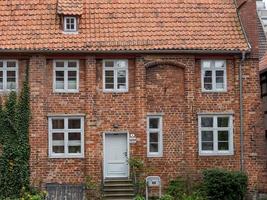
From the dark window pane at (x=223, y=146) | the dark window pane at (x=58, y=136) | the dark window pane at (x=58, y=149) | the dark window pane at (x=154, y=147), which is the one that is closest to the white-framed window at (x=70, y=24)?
the dark window pane at (x=58, y=136)

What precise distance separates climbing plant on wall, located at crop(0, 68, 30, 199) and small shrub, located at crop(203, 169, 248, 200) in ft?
25.7

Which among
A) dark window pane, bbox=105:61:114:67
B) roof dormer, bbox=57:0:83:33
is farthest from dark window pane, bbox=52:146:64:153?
roof dormer, bbox=57:0:83:33

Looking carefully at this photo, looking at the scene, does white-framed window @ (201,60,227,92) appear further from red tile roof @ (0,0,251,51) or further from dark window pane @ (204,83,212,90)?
red tile roof @ (0,0,251,51)

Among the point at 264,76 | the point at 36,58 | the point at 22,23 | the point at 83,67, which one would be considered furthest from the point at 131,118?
the point at 264,76

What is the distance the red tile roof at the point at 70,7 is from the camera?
1071 inches

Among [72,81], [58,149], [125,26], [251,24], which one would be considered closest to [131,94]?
[72,81]

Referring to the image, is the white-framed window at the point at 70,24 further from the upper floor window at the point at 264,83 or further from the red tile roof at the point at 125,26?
the upper floor window at the point at 264,83

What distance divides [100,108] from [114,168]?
2.77 metres

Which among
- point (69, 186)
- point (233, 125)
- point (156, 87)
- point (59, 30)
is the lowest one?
point (69, 186)

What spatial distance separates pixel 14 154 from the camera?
25.8m

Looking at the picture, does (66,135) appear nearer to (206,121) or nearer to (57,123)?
(57,123)

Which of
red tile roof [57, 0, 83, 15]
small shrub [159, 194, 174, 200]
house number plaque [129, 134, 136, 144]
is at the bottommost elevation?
small shrub [159, 194, 174, 200]

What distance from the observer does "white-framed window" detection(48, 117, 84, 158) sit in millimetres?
26406

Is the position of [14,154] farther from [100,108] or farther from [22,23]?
[22,23]
